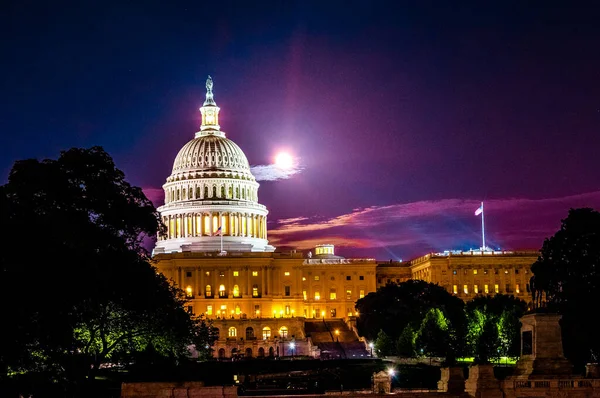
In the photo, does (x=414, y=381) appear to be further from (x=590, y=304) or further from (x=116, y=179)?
(x=116, y=179)

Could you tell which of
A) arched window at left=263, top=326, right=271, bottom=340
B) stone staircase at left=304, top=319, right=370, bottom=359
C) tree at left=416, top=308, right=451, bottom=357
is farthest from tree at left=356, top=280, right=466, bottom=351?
arched window at left=263, top=326, right=271, bottom=340

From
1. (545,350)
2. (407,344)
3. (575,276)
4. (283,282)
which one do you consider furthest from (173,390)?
(283,282)

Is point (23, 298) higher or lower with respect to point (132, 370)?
higher

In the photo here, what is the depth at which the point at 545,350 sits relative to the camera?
50.5 m

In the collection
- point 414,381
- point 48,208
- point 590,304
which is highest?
point 48,208

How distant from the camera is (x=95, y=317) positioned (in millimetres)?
61188

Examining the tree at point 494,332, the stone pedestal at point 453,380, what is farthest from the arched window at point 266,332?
the stone pedestal at point 453,380

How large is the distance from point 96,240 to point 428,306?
8140 centimetres

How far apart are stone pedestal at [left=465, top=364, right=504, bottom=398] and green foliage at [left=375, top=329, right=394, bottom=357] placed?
232 ft

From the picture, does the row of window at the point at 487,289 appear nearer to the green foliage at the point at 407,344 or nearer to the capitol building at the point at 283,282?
the capitol building at the point at 283,282

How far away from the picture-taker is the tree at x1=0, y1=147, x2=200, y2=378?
5172 cm

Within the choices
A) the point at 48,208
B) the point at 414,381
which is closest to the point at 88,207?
the point at 48,208

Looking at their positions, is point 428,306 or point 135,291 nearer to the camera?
point 135,291

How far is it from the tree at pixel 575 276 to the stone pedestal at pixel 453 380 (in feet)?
48.6
